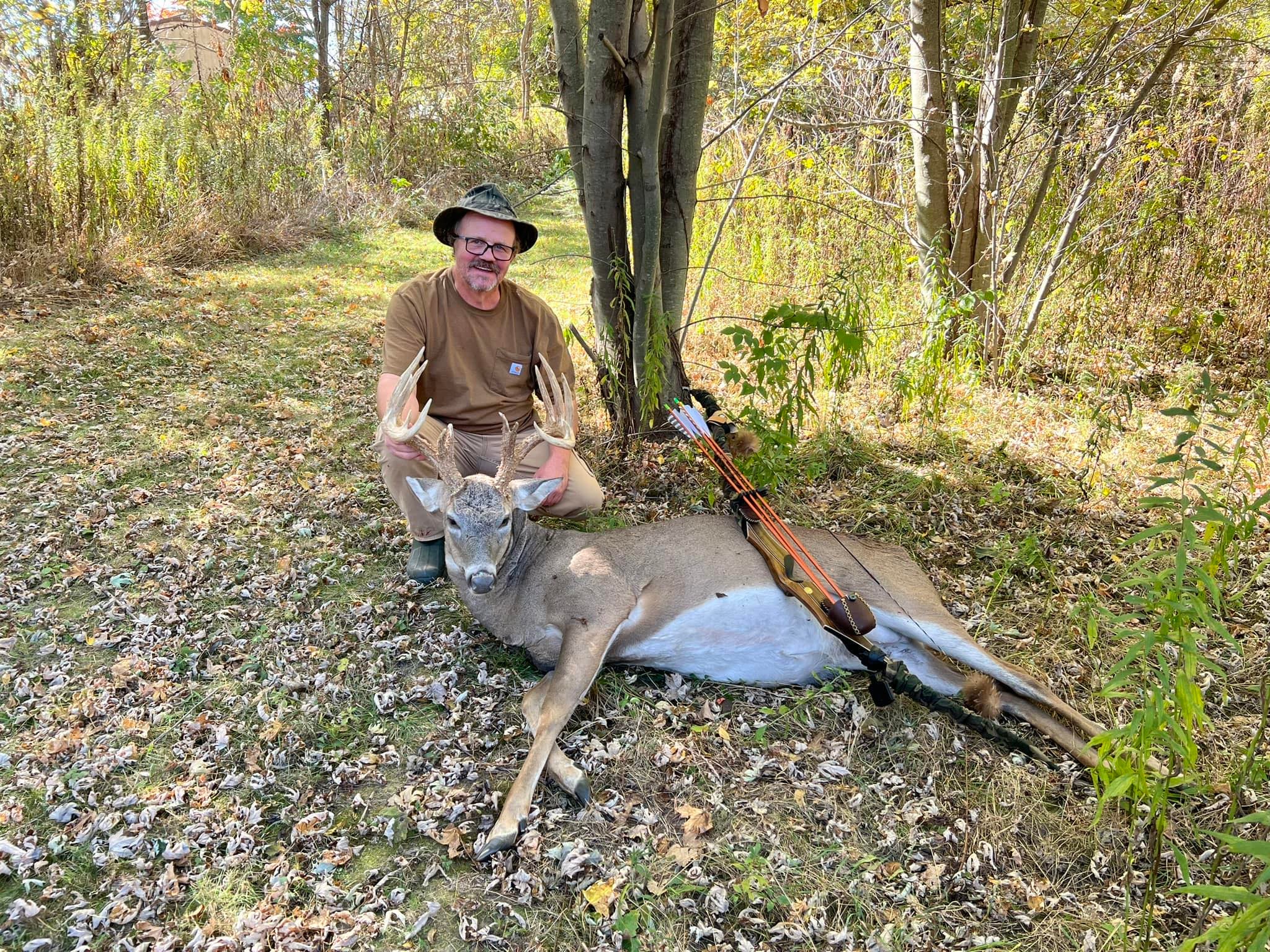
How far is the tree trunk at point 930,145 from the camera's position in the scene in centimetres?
621

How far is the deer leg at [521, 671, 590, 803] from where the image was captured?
3.03 meters

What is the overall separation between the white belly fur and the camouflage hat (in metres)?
2.33

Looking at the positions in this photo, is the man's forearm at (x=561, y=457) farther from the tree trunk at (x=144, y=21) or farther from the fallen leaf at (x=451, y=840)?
the tree trunk at (x=144, y=21)

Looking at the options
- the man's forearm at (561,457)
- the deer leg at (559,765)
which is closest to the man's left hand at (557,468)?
the man's forearm at (561,457)

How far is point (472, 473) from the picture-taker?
4754mm

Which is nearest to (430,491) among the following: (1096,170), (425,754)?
(425,754)

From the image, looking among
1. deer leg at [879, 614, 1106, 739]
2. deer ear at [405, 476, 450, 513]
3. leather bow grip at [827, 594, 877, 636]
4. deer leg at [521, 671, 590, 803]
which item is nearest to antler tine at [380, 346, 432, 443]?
deer ear at [405, 476, 450, 513]

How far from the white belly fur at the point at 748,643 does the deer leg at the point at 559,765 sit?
43 cm

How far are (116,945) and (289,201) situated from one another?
11.4 m

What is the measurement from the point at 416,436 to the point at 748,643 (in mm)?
1805

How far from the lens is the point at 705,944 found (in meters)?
2.53

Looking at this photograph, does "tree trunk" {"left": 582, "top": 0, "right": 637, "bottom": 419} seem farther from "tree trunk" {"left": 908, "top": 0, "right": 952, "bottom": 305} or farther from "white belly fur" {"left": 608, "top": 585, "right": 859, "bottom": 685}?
"tree trunk" {"left": 908, "top": 0, "right": 952, "bottom": 305}

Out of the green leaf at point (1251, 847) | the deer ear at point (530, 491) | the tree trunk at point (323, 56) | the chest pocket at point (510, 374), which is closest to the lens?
the green leaf at point (1251, 847)

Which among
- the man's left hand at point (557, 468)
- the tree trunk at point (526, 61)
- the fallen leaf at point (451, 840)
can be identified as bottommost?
the fallen leaf at point (451, 840)
